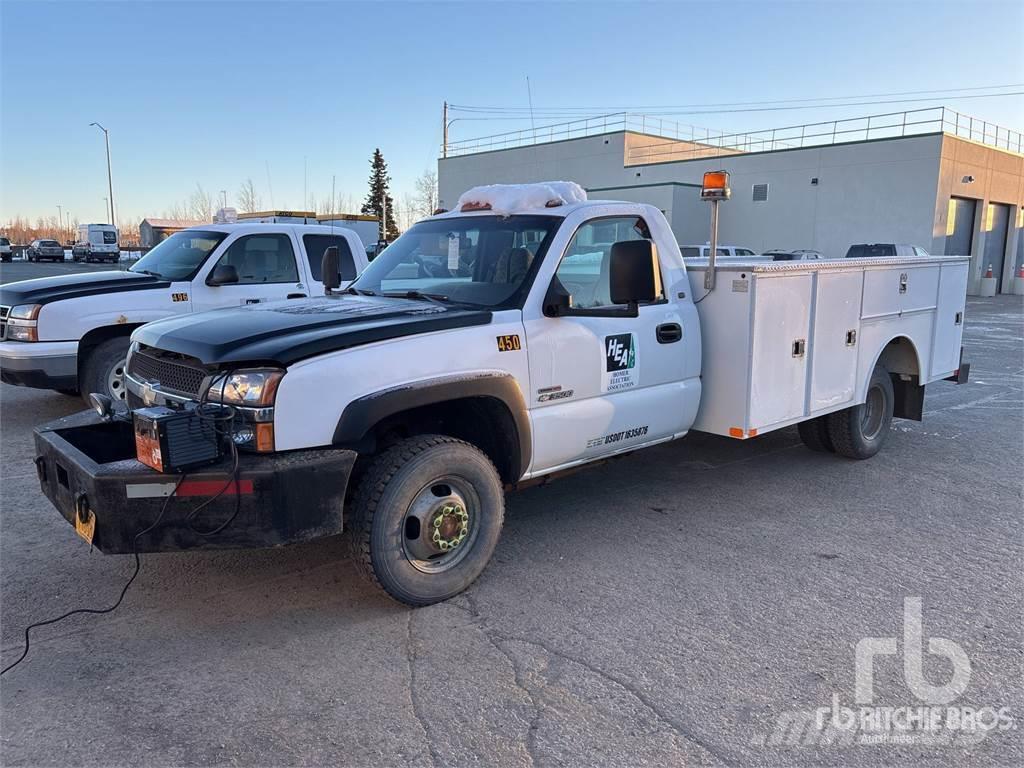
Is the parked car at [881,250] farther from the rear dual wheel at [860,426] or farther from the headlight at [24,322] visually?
the headlight at [24,322]

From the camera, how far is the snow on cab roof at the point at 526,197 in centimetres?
499

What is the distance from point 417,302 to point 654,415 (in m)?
1.65

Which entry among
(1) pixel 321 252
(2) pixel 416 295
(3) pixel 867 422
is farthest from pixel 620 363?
(1) pixel 321 252

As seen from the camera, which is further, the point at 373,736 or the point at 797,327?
the point at 797,327

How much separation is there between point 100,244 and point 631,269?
60.1 meters

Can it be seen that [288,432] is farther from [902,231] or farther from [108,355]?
[902,231]

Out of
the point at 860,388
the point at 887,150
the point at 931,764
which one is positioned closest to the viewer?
the point at 931,764

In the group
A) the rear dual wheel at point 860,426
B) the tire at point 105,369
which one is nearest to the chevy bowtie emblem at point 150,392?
the tire at point 105,369

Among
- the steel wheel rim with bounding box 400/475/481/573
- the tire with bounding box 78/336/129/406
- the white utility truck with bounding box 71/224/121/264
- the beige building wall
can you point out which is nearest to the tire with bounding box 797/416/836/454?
the steel wheel rim with bounding box 400/475/481/573

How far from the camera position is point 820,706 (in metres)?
3.25

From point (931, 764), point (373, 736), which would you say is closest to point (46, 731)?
point (373, 736)

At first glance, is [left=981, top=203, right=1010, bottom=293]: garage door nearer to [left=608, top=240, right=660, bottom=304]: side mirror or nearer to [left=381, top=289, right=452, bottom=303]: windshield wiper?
[left=608, top=240, right=660, bottom=304]: side mirror

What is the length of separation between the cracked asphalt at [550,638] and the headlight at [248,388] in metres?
1.14

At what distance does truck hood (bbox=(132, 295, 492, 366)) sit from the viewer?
141 inches
